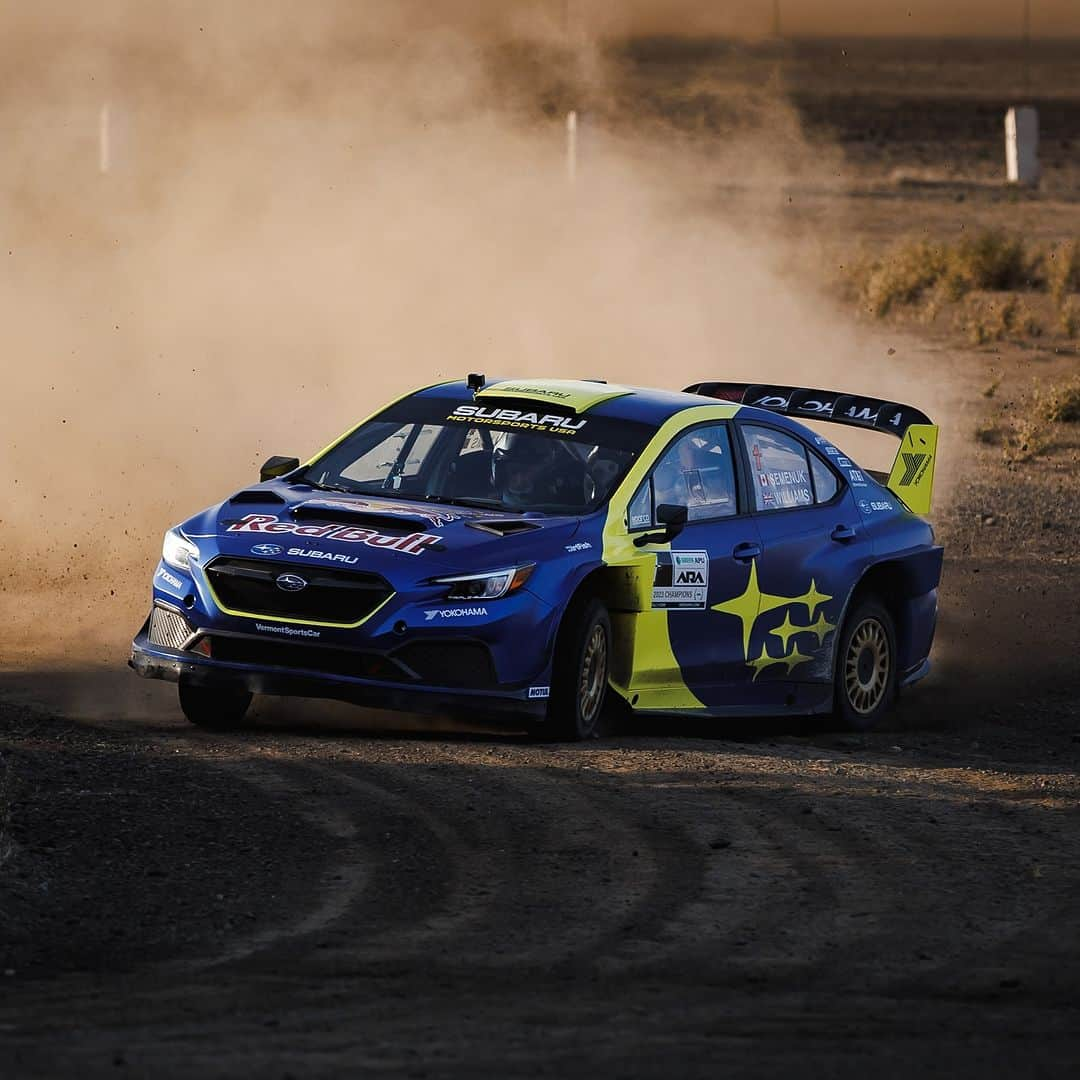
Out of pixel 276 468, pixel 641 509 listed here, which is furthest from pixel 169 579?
pixel 641 509

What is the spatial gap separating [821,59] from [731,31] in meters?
21.4

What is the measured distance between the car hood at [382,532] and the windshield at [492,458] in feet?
0.92

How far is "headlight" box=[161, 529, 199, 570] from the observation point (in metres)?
9.66

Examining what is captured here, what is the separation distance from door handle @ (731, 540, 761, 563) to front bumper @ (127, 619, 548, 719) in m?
1.37

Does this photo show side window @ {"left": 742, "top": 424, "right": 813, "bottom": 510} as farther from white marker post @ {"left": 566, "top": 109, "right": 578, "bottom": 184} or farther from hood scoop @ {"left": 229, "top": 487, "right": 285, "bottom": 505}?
white marker post @ {"left": 566, "top": 109, "right": 578, "bottom": 184}

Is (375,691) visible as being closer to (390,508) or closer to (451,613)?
(451,613)

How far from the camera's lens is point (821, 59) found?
115625 millimetres

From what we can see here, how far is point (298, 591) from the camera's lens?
9.38 metres

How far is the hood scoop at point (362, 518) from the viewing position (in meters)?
9.59

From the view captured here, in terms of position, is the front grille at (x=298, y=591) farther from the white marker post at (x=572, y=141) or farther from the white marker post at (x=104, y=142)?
the white marker post at (x=572, y=141)

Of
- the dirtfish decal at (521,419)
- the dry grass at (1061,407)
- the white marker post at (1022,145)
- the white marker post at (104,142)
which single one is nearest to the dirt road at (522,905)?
the dirtfish decal at (521,419)

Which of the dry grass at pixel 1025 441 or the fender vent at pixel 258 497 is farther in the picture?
the dry grass at pixel 1025 441

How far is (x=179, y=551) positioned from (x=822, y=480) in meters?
3.19

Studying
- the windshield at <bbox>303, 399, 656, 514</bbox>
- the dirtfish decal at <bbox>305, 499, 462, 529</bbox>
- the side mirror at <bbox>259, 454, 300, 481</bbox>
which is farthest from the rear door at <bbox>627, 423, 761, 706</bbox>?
Result: the side mirror at <bbox>259, 454, 300, 481</bbox>
